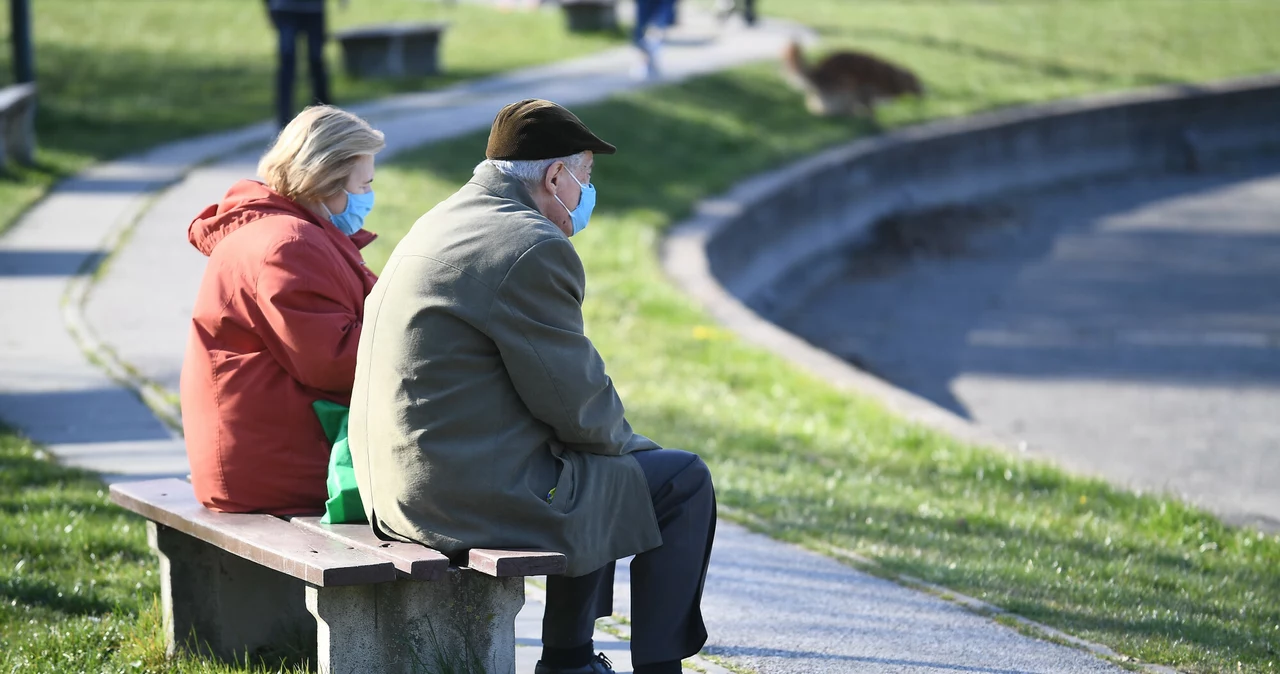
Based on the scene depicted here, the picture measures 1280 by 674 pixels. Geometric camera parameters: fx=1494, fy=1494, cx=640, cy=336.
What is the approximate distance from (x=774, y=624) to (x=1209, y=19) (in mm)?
25579

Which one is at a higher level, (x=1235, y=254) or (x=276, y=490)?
→ (x=276, y=490)

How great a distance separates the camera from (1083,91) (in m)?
21.8

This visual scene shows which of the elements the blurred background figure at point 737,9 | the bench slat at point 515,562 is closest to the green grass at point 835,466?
the bench slat at point 515,562

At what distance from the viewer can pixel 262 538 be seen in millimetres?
3641

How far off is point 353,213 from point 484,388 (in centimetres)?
103

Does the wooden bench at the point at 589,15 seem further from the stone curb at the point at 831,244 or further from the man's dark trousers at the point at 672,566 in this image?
the man's dark trousers at the point at 672,566

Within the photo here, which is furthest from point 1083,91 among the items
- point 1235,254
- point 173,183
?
point 173,183

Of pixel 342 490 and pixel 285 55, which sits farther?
pixel 285 55

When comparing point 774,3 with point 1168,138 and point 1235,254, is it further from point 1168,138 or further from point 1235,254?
point 1235,254

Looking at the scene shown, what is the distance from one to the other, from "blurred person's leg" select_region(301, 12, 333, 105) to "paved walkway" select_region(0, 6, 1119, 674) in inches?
29.8

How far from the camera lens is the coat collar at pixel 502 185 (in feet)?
11.8

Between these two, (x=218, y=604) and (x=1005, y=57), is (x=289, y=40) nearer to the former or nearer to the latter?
(x=218, y=604)

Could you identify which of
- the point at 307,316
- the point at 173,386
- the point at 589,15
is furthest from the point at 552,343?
the point at 589,15

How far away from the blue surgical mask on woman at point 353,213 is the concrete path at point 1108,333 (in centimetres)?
427
